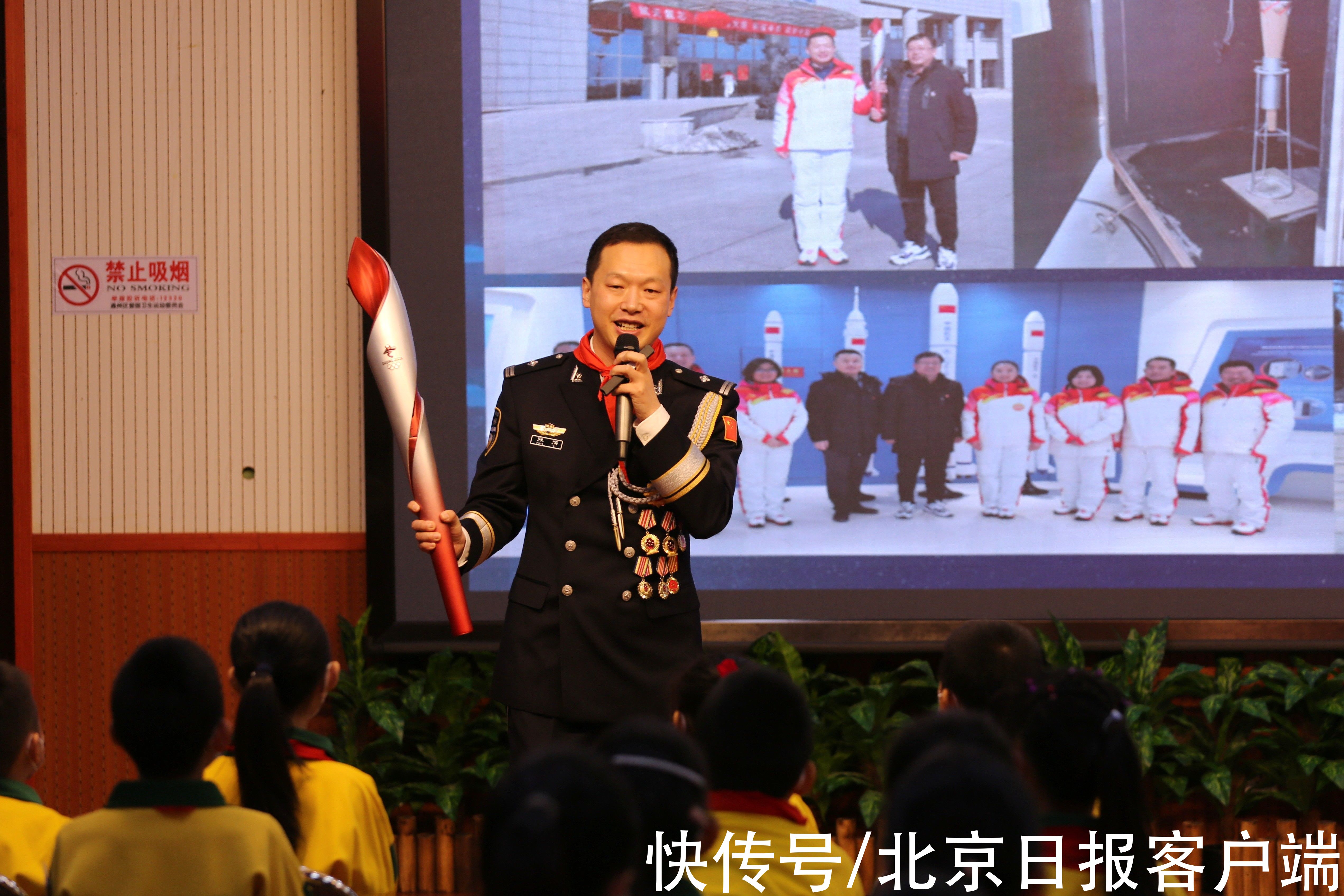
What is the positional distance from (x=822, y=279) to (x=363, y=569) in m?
1.51

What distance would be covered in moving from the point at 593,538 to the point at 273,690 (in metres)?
0.55

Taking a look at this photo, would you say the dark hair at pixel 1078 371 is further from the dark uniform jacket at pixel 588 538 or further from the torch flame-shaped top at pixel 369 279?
the torch flame-shaped top at pixel 369 279

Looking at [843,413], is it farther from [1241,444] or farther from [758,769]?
[758,769]

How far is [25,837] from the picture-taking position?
4.99 feet

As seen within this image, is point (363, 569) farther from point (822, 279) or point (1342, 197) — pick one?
point (1342, 197)

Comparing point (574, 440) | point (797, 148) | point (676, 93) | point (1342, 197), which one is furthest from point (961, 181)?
point (574, 440)

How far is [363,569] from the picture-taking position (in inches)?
130

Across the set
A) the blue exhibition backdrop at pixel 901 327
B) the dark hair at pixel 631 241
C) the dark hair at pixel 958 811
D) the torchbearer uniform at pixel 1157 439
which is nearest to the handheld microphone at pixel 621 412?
the dark hair at pixel 631 241

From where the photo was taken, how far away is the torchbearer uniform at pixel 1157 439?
10.7ft

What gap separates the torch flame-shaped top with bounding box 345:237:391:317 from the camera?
1.92m

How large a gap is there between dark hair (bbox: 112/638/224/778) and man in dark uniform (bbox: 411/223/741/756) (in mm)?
444

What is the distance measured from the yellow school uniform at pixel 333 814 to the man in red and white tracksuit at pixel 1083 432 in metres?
2.21

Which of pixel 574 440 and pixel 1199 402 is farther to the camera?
pixel 1199 402

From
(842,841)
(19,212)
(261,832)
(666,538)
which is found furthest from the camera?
(19,212)
